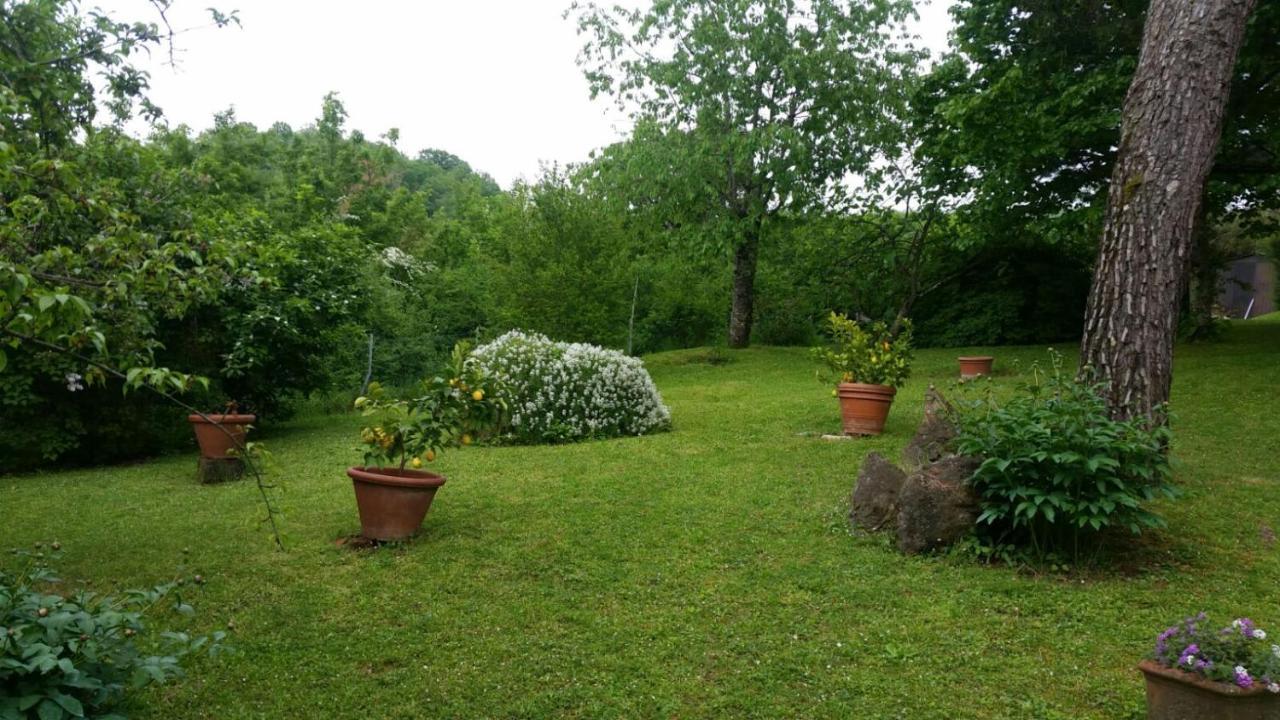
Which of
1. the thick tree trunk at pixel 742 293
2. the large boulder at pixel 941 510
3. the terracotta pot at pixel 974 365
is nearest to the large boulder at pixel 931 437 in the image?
the large boulder at pixel 941 510

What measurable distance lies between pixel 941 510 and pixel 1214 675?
7.05ft

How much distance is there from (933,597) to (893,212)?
55.8ft

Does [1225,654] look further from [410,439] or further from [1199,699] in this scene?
[410,439]

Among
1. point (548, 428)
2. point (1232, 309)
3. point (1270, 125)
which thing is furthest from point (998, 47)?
point (1232, 309)

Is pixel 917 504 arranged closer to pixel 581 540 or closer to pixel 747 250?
pixel 581 540

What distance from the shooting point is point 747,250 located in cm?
2047

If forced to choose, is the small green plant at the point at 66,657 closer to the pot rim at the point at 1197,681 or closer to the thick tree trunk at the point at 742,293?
the pot rim at the point at 1197,681

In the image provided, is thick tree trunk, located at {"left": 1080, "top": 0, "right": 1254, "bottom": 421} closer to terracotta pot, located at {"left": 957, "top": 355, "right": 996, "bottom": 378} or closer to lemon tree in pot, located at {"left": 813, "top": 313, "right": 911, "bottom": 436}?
lemon tree in pot, located at {"left": 813, "top": 313, "right": 911, "bottom": 436}

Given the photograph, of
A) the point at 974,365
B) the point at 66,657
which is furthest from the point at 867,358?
the point at 66,657

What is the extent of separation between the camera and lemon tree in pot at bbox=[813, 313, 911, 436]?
29.1 feet

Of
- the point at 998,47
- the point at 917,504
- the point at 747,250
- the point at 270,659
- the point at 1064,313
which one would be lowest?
the point at 270,659

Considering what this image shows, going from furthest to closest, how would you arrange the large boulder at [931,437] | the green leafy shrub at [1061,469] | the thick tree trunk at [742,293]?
the thick tree trunk at [742,293] → the large boulder at [931,437] → the green leafy shrub at [1061,469]

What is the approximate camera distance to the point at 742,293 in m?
21.2

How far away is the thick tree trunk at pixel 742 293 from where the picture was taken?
20.6m
